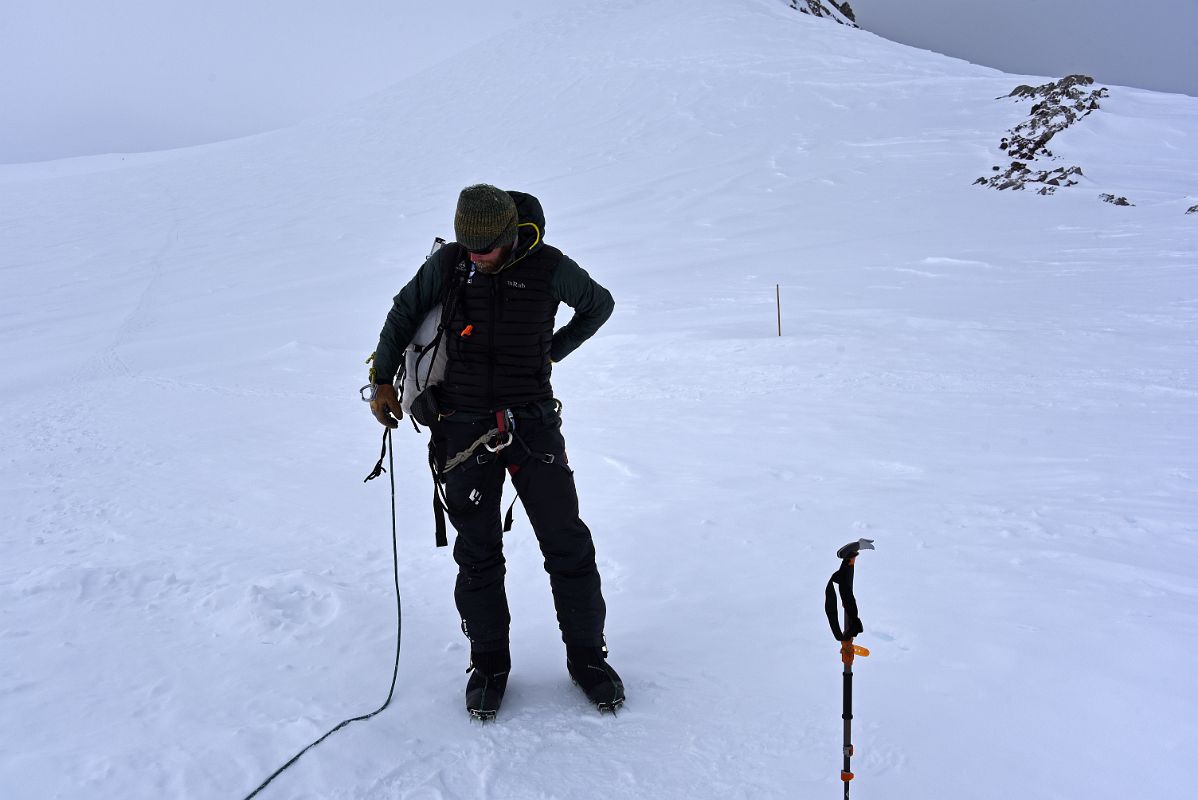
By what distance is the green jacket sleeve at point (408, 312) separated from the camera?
3.38m

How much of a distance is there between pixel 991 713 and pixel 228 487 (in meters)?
4.97

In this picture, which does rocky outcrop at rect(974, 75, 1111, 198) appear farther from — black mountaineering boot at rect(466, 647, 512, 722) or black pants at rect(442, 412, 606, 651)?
black mountaineering boot at rect(466, 647, 512, 722)

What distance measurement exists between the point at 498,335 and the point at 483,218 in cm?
46

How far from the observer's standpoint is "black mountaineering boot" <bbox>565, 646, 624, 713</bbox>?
135 inches

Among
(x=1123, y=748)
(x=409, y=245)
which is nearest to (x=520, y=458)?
(x=1123, y=748)

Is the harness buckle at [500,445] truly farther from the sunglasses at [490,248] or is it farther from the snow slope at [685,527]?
the snow slope at [685,527]

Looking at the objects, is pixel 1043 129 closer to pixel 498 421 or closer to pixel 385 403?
pixel 498 421

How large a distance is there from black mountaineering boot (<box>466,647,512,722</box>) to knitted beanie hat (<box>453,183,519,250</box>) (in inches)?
62.4

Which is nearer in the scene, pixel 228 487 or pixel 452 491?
pixel 452 491

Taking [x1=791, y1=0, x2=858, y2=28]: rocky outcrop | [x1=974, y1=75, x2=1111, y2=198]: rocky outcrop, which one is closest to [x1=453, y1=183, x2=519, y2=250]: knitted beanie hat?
[x1=974, y1=75, x2=1111, y2=198]: rocky outcrop

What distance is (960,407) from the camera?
24.1 feet

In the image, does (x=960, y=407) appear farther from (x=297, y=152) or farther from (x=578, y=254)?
(x=297, y=152)

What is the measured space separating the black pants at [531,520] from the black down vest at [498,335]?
0.11 m

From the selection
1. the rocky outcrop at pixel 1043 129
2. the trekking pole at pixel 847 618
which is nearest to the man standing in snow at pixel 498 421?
the trekking pole at pixel 847 618
